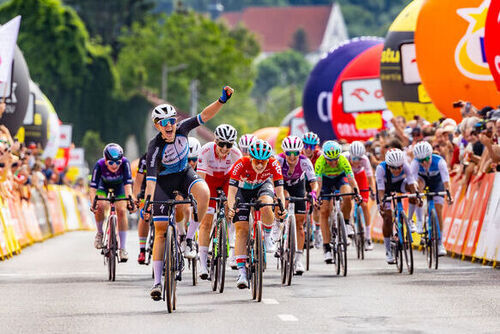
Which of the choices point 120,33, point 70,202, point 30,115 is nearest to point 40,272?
point 30,115

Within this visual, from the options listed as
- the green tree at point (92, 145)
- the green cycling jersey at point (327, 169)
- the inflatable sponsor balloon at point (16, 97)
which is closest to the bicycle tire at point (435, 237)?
the green cycling jersey at point (327, 169)

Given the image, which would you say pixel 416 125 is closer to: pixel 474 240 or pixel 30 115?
pixel 474 240

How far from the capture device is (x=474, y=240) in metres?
20.7

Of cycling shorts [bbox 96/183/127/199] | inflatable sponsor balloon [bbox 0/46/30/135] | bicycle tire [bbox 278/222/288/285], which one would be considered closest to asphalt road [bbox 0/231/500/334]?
bicycle tire [bbox 278/222/288/285]

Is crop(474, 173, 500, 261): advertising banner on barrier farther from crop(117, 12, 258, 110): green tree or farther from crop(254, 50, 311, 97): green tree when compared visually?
crop(254, 50, 311, 97): green tree

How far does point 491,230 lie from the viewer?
19.6 meters

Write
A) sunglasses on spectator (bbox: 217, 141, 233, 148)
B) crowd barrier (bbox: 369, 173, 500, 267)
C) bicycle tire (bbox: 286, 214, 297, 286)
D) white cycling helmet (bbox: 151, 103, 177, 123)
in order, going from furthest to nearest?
crowd barrier (bbox: 369, 173, 500, 267) → sunglasses on spectator (bbox: 217, 141, 233, 148) → bicycle tire (bbox: 286, 214, 297, 286) → white cycling helmet (bbox: 151, 103, 177, 123)

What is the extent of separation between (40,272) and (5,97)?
8.71 metres

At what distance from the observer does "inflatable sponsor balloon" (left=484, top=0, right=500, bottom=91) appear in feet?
70.5

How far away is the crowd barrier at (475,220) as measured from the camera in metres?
19.6

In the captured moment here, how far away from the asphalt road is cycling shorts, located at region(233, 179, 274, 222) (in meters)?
0.92

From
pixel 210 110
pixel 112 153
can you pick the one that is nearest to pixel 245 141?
pixel 112 153

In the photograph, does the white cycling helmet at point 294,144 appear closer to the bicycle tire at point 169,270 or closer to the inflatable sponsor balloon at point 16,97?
the bicycle tire at point 169,270

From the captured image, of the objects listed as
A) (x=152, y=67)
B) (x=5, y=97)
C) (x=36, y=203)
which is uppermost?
(x=152, y=67)
